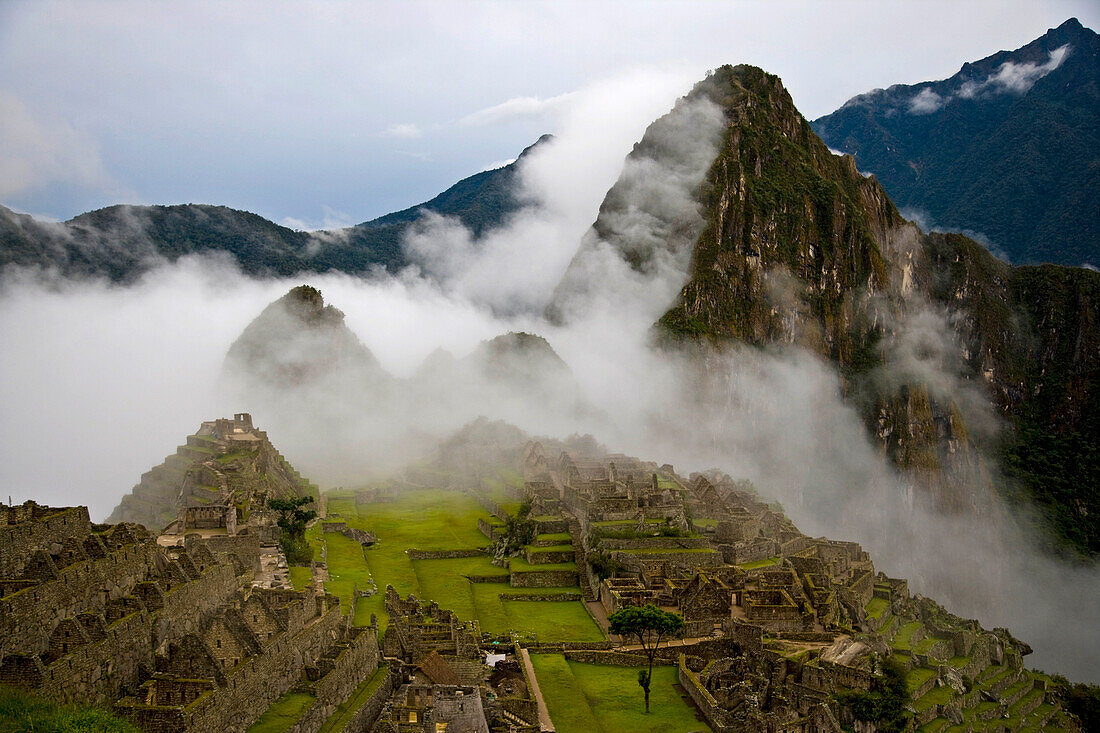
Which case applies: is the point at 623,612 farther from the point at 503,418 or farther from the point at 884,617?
the point at 503,418

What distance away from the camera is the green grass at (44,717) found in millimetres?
15562

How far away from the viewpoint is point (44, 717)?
630 inches

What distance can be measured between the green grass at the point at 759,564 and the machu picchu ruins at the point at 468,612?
1.17 feet

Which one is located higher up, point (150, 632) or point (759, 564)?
point (150, 632)

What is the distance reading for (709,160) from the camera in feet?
579

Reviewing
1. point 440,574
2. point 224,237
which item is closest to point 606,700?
point 440,574

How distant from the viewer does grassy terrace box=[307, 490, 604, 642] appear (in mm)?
38062

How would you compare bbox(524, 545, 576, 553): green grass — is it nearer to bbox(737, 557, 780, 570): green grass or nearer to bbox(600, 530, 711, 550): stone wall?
bbox(600, 530, 711, 550): stone wall

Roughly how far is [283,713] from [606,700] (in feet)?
42.3

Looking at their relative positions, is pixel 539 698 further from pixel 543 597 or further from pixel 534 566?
pixel 534 566

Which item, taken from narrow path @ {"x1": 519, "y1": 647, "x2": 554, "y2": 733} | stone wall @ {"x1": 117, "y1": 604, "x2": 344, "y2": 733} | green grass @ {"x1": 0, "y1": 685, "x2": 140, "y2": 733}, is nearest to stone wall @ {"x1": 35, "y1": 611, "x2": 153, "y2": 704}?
green grass @ {"x1": 0, "y1": 685, "x2": 140, "y2": 733}

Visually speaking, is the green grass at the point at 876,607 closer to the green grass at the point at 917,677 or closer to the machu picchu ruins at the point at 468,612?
the machu picchu ruins at the point at 468,612

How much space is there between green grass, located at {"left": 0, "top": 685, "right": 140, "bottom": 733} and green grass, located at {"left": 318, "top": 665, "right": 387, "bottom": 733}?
629cm

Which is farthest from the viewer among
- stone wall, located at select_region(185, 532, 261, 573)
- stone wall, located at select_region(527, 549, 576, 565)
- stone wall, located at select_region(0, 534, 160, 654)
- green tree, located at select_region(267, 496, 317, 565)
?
stone wall, located at select_region(527, 549, 576, 565)
